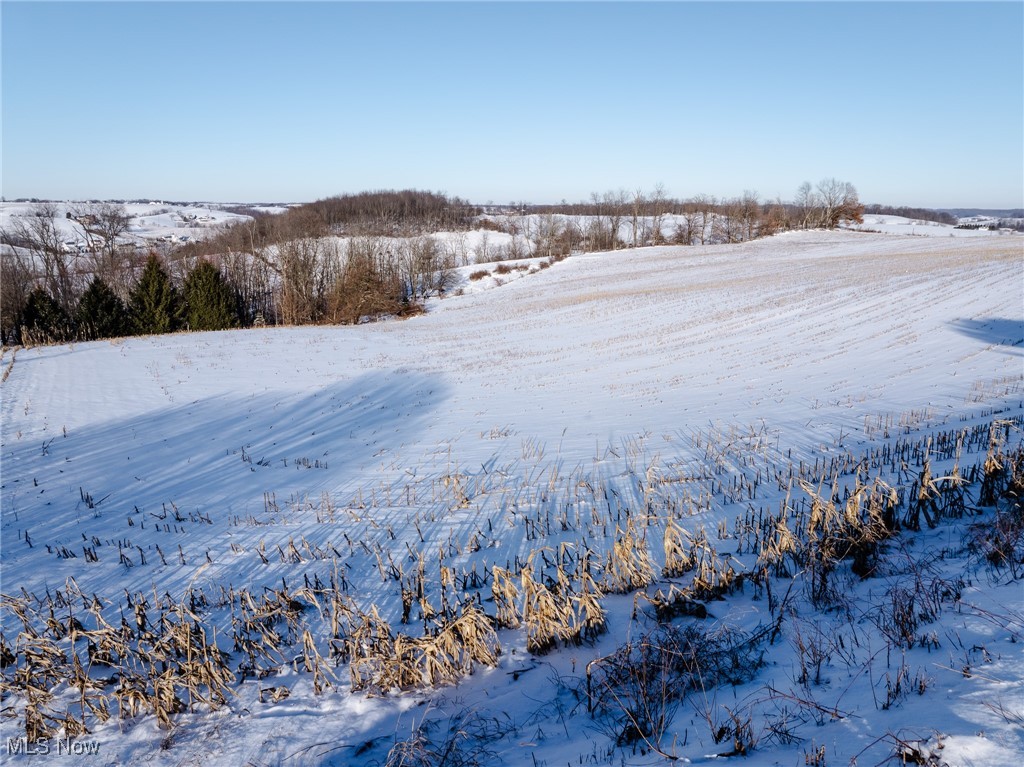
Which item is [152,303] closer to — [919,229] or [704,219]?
[704,219]

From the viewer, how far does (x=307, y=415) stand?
1695cm

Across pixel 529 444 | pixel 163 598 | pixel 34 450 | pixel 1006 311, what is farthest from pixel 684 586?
pixel 1006 311

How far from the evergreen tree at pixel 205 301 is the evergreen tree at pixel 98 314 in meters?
4.77

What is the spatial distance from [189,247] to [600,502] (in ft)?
235

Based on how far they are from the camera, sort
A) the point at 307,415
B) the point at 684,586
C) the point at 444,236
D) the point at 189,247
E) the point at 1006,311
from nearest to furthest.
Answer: the point at 684,586, the point at 307,415, the point at 1006,311, the point at 189,247, the point at 444,236

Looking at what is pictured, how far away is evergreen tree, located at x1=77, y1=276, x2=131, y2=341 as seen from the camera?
4003cm

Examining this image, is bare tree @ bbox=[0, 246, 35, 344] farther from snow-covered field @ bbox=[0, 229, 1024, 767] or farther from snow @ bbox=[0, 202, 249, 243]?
snow @ bbox=[0, 202, 249, 243]

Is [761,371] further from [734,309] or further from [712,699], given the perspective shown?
[712,699]

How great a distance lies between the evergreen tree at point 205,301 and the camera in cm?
4397

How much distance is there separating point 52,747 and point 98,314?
46.1m

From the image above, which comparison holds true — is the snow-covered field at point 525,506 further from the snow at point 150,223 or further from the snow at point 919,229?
the snow at point 150,223

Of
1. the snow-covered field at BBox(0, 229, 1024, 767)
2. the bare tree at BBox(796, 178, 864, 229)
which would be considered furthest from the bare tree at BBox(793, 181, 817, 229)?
the snow-covered field at BBox(0, 229, 1024, 767)

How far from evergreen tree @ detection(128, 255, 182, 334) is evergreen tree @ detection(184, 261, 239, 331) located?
152 cm

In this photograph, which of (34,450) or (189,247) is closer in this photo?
(34,450)
